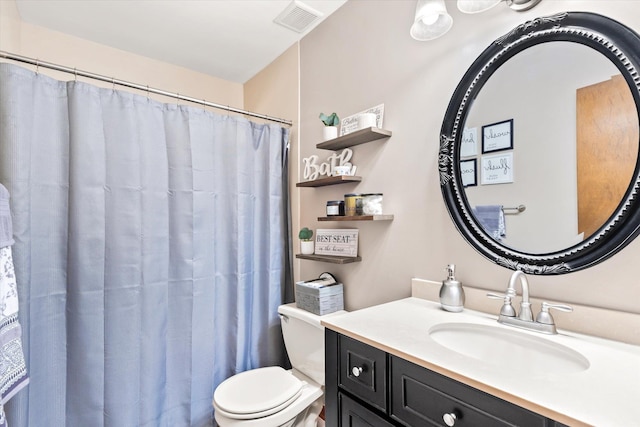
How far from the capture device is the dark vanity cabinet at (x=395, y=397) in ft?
2.18

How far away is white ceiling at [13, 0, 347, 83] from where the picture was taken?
1.75 meters

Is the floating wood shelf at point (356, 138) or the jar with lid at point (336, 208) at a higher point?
the floating wood shelf at point (356, 138)

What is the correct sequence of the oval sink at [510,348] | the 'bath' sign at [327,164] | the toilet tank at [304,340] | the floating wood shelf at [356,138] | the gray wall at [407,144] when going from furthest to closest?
the 'bath' sign at [327,164], the toilet tank at [304,340], the floating wood shelf at [356,138], the gray wall at [407,144], the oval sink at [510,348]

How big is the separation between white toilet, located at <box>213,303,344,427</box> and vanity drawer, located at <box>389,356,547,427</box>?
25.6 inches

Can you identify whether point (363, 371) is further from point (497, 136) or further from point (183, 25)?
point (183, 25)

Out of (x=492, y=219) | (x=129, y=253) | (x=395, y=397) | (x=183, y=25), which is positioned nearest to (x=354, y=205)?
(x=492, y=219)

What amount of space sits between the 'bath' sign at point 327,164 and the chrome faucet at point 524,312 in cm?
90

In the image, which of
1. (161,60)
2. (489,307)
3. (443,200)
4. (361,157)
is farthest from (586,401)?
(161,60)

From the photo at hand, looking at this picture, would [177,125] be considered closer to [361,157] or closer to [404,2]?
[361,157]

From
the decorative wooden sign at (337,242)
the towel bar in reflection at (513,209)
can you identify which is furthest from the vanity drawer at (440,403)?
the decorative wooden sign at (337,242)

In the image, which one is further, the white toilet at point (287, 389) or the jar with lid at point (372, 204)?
the jar with lid at point (372, 204)

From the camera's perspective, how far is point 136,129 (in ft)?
5.14

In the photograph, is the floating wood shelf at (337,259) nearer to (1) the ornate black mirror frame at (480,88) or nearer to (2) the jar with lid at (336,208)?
(2) the jar with lid at (336,208)

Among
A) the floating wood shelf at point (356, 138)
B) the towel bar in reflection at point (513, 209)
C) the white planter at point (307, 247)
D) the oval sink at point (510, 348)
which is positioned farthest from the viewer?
the white planter at point (307, 247)
